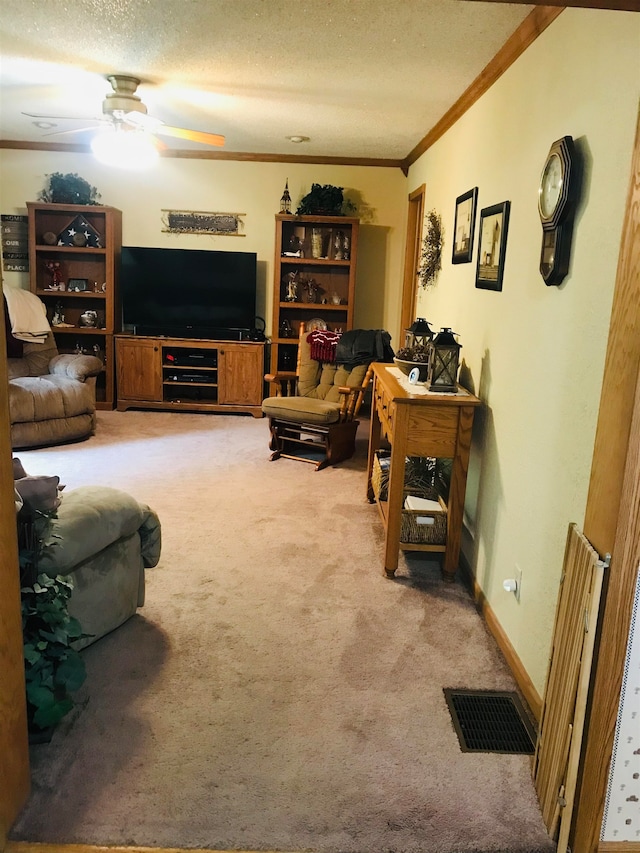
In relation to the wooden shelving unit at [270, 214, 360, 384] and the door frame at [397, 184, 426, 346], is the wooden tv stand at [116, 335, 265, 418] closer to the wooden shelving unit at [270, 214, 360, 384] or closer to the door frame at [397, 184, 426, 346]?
the wooden shelving unit at [270, 214, 360, 384]

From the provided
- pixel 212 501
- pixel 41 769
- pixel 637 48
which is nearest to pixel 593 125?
pixel 637 48

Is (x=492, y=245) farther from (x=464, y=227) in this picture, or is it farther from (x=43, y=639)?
(x=43, y=639)

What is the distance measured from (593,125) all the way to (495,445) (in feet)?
4.47

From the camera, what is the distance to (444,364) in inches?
126

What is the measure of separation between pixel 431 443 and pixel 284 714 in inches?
55.3

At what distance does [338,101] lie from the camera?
4316mm

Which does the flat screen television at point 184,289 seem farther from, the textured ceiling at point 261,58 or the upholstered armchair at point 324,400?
the textured ceiling at point 261,58

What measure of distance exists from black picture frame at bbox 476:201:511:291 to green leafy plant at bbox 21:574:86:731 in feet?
7.23

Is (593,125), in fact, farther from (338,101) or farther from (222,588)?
(338,101)

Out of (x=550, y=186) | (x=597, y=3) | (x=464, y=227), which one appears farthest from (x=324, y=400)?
(x=597, y=3)

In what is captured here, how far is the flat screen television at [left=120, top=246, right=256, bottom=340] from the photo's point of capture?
21.7 ft

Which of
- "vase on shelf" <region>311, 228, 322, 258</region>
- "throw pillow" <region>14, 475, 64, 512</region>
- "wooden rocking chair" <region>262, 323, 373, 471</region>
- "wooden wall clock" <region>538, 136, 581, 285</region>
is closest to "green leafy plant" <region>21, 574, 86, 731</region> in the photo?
"throw pillow" <region>14, 475, 64, 512</region>

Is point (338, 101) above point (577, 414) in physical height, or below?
above

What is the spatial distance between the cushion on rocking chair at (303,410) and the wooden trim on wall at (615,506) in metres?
3.30
